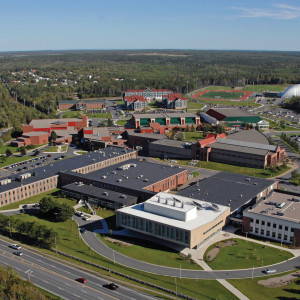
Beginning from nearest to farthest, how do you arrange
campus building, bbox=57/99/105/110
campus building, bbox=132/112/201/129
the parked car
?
the parked car
campus building, bbox=132/112/201/129
campus building, bbox=57/99/105/110

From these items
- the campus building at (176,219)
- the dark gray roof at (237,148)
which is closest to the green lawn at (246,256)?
the campus building at (176,219)

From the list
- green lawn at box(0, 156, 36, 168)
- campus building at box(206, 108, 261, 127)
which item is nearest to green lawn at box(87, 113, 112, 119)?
campus building at box(206, 108, 261, 127)

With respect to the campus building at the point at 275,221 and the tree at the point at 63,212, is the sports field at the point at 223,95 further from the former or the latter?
the tree at the point at 63,212

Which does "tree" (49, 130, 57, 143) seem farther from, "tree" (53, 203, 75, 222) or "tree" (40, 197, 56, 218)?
"tree" (53, 203, 75, 222)

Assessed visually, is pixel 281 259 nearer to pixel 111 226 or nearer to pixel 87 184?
pixel 111 226

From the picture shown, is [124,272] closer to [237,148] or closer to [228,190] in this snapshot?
[228,190]

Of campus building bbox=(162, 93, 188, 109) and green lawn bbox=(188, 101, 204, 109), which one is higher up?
campus building bbox=(162, 93, 188, 109)

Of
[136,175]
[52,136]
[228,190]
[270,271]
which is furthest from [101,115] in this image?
[270,271]
